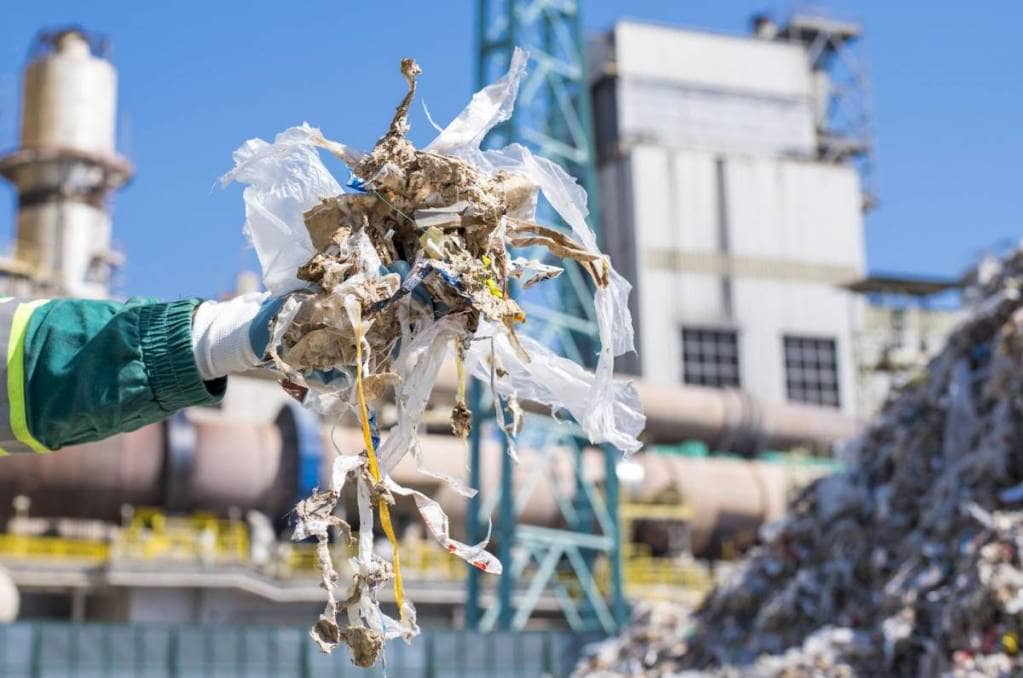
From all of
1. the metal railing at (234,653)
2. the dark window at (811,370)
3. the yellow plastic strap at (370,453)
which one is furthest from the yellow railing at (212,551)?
the yellow plastic strap at (370,453)

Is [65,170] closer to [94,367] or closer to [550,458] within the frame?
[550,458]

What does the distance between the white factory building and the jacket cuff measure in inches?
1264

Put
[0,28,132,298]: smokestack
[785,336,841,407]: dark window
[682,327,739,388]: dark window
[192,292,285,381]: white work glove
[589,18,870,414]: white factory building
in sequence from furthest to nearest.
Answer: [785,336,841,407]: dark window < [589,18,870,414]: white factory building < [682,327,739,388]: dark window < [0,28,132,298]: smokestack < [192,292,285,381]: white work glove

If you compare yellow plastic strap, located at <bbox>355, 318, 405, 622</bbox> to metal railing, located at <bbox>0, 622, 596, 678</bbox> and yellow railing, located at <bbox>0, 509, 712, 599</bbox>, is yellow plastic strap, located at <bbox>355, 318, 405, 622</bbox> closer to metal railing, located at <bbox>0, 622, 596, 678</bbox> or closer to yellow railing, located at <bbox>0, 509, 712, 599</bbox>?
metal railing, located at <bbox>0, 622, 596, 678</bbox>

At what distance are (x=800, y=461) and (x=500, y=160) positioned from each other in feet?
90.6

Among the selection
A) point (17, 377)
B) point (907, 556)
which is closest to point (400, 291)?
point (17, 377)

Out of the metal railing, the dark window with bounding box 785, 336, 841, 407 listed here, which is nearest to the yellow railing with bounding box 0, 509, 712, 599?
the metal railing

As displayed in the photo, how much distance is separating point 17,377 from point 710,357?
34103 mm

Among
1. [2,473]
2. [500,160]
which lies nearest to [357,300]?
[500,160]

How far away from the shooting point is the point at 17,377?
340 cm

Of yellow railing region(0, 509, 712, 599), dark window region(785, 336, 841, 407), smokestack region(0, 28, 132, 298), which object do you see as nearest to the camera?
yellow railing region(0, 509, 712, 599)

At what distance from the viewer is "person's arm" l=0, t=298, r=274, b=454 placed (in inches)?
133

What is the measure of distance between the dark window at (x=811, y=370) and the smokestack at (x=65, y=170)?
17.6 meters

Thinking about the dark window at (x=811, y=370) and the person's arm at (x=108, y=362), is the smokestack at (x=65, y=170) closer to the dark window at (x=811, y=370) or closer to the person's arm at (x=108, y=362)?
the dark window at (x=811, y=370)
